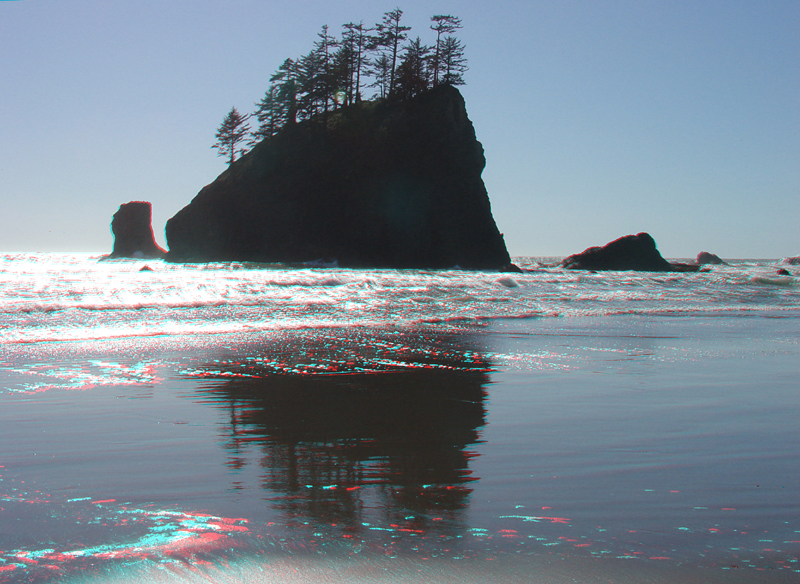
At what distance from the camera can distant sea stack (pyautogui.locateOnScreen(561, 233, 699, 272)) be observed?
4009 cm

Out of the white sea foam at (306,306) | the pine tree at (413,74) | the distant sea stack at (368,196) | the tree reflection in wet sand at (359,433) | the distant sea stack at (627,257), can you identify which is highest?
the pine tree at (413,74)

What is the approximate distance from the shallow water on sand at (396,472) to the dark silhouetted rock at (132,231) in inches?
2957

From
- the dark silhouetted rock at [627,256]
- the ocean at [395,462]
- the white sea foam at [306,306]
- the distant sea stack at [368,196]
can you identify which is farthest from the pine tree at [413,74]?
the ocean at [395,462]

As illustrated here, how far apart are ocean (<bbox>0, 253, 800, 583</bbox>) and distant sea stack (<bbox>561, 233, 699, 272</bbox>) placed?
35.7 metres

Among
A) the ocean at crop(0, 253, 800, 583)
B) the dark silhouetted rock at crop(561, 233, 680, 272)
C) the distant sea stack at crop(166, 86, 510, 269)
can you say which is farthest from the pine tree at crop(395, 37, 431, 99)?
the ocean at crop(0, 253, 800, 583)

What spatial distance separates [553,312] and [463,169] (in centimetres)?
3085

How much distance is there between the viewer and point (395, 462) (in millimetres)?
2453

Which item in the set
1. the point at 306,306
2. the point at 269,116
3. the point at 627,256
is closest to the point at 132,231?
the point at 269,116

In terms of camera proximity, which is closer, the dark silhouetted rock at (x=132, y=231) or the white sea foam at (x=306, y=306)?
the white sea foam at (x=306, y=306)

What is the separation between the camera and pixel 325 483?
2.16 metres

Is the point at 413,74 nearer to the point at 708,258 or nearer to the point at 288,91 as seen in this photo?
the point at 288,91

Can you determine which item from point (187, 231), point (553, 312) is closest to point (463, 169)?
point (187, 231)

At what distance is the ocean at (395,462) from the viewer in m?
1.54

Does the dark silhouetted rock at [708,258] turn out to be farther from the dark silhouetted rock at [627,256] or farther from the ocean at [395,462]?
the ocean at [395,462]
